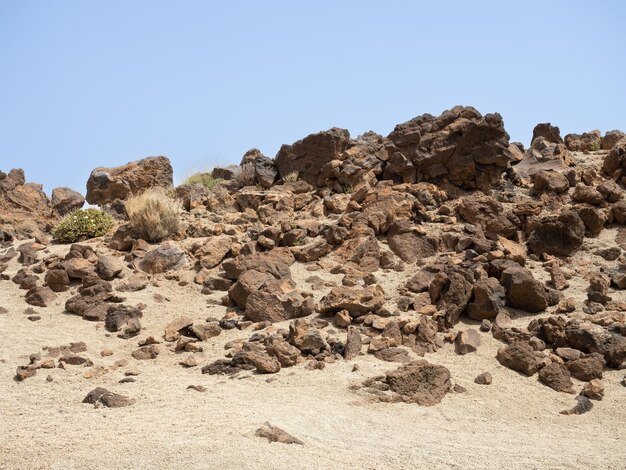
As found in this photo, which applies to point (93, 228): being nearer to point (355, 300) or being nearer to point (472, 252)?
point (355, 300)

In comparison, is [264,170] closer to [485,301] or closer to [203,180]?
[203,180]

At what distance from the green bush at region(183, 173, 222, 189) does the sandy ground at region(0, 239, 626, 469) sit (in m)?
7.59

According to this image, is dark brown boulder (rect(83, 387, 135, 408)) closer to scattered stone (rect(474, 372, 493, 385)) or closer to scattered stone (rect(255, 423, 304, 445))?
scattered stone (rect(255, 423, 304, 445))

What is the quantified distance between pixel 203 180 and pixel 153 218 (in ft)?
14.6

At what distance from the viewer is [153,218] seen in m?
14.6

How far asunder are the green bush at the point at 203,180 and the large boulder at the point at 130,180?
894mm

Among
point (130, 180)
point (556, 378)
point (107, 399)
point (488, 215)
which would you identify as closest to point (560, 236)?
point (488, 215)

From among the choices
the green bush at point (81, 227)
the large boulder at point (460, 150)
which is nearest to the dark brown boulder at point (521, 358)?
the large boulder at point (460, 150)

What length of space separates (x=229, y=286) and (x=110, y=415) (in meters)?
4.58

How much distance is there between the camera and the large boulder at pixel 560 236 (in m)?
13.1

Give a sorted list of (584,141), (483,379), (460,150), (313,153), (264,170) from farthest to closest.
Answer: (584,141)
(264,170)
(313,153)
(460,150)
(483,379)

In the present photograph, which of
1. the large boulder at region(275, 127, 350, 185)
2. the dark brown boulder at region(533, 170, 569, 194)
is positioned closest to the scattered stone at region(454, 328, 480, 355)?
the dark brown boulder at region(533, 170, 569, 194)

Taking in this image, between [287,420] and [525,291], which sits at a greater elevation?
[525,291]

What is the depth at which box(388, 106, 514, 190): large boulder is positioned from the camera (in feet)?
50.9
